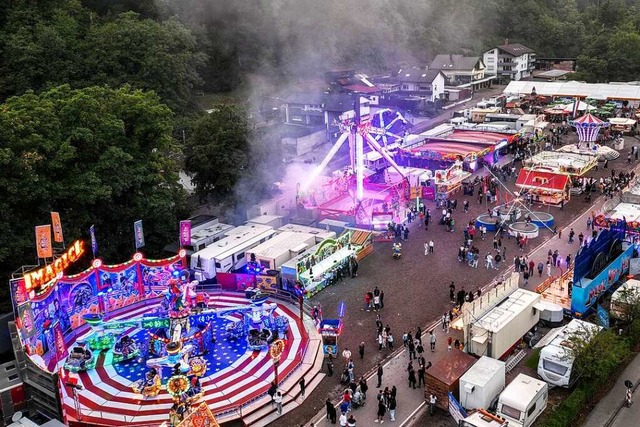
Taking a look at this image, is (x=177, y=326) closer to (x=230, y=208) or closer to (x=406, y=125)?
(x=230, y=208)

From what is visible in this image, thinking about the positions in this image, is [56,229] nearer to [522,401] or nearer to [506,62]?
[522,401]

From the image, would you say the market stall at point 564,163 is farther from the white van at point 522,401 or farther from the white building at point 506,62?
the white building at point 506,62

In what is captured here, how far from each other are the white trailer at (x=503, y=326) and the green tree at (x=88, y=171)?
17.1 metres

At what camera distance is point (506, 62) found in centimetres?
8844

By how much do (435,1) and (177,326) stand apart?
87806 mm

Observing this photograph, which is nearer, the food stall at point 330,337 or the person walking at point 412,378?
the person walking at point 412,378

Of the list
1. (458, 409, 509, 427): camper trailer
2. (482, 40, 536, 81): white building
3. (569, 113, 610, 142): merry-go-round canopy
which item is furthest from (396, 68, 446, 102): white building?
Result: (458, 409, 509, 427): camper trailer

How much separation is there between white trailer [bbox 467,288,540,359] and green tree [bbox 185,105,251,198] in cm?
1818

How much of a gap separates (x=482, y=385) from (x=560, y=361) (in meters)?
3.58

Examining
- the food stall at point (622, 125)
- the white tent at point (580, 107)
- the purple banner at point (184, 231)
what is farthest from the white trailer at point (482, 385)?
the white tent at point (580, 107)

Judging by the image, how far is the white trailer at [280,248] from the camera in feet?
99.8

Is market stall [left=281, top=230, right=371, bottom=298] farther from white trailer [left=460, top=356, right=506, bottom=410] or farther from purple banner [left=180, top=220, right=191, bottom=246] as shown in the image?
white trailer [left=460, top=356, right=506, bottom=410]

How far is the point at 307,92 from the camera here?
61.8 m

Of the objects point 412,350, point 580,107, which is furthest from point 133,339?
point 580,107
